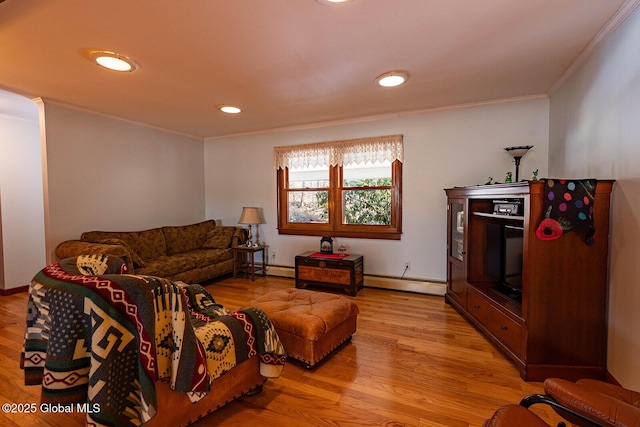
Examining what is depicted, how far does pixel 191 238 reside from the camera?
4.88 meters

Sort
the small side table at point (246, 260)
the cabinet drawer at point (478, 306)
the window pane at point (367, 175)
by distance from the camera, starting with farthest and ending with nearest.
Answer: the small side table at point (246, 260)
the window pane at point (367, 175)
the cabinet drawer at point (478, 306)

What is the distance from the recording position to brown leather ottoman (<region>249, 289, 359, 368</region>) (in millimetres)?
2174

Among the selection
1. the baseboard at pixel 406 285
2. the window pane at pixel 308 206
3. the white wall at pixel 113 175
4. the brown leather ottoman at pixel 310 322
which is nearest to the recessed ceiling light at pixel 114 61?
the white wall at pixel 113 175

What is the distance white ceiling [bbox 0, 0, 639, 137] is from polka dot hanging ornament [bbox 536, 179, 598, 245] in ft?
3.66

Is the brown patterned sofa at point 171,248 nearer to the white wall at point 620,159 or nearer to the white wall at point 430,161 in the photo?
the white wall at point 430,161

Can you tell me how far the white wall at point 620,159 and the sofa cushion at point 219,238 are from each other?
14.8 feet

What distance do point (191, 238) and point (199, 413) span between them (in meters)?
3.68

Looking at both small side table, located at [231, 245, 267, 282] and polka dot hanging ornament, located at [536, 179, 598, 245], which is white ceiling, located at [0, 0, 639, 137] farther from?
small side table, located at [231, 245, 267, 282]

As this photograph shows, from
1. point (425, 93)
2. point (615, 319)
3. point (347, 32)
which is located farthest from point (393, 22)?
point (615, 319)

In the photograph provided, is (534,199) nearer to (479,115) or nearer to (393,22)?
(393,22)

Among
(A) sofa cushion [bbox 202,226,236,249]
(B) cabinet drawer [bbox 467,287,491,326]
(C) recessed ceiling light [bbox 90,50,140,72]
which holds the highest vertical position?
(C) recessed ceiling light [bbox 90,50,140,72]

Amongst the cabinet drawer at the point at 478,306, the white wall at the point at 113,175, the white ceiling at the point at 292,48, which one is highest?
the white ceiling at the point at 292,48

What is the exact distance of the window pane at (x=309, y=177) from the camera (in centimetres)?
462

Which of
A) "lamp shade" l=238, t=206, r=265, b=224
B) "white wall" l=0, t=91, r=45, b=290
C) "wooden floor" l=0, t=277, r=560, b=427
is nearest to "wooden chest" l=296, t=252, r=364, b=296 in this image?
"wooden floor" l=0, t=277, r=560, b=427
